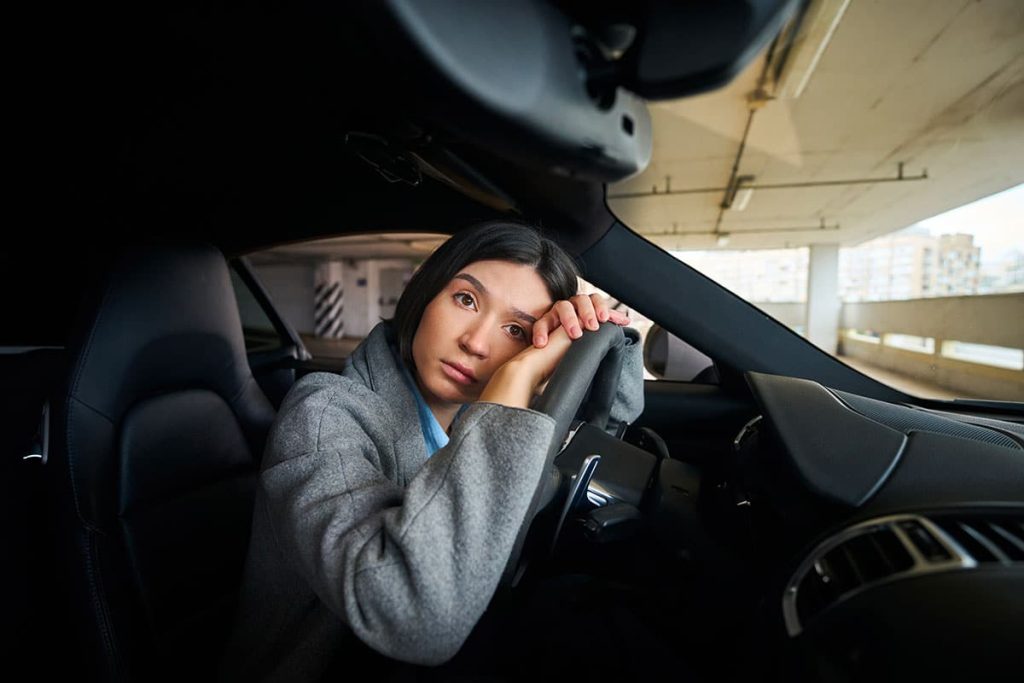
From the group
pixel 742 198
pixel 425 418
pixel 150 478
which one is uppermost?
pixel 742 198

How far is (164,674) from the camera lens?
82 centimetres

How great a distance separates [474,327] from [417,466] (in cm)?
23

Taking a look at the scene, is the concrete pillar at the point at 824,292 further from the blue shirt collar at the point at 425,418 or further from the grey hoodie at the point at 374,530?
the grey hoodie at the point at 374,530

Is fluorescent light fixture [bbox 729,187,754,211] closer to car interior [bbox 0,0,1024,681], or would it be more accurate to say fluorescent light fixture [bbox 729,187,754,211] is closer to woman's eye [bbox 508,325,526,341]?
car interior [bbox 0,0,1024,681]

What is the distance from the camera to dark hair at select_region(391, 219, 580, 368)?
0.88 meters

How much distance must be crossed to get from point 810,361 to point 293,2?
1178 mm

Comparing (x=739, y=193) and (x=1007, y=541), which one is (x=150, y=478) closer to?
(x=1007, y=541)

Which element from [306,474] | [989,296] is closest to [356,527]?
[306,474]

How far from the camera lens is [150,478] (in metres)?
0.88

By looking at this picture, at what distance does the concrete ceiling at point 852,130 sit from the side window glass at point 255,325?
6.02 ft

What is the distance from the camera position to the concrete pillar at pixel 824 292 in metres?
1.67

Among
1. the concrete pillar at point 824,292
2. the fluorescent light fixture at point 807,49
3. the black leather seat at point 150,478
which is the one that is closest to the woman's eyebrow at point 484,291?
the black leather seat at point 150,478

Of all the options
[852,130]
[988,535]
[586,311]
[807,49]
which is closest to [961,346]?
[988,535]

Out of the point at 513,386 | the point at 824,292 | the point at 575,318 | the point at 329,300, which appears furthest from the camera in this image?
the point at 329,300
